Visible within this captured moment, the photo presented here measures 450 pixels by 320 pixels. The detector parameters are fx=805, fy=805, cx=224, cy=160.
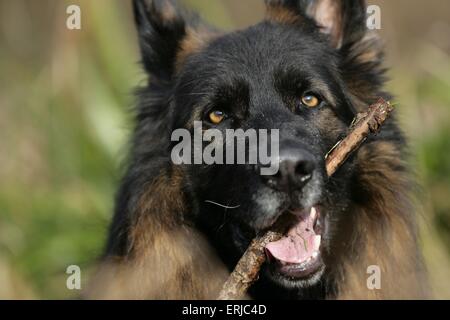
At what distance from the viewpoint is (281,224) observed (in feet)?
15.8

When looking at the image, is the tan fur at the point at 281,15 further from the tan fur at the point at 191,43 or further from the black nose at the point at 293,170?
the black nose at the point at 293,170

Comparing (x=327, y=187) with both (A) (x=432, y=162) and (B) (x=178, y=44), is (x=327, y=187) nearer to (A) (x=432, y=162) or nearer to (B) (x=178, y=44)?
(B) (x=178, y=44)

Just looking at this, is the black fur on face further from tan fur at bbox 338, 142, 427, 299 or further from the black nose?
tan fur at bbox 338, 142, 427, 299

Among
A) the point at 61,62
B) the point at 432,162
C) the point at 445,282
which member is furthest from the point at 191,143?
the point at 61,62

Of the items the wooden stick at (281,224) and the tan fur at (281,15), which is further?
the tan fur at (281,15)

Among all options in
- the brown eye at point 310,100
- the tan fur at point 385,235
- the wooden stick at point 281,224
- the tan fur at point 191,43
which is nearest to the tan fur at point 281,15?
the tan fur at point 191,43

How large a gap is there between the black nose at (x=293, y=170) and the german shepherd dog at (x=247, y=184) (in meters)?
0.23

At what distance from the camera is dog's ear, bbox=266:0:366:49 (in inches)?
231

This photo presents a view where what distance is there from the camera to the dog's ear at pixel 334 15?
586 cm

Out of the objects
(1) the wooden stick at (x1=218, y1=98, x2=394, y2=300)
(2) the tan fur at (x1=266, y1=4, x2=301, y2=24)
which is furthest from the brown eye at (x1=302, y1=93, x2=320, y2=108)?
(2) the tan fur at (x1=266, y1=4, x2=301, y2=24)

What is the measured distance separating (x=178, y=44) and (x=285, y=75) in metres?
1.21

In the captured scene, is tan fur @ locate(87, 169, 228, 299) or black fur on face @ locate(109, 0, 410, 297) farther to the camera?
tan fur @ locate(87, 169, 228, 299)

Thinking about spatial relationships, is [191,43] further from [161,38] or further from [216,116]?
[216,116]

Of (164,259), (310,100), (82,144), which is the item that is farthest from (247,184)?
(82,144)
